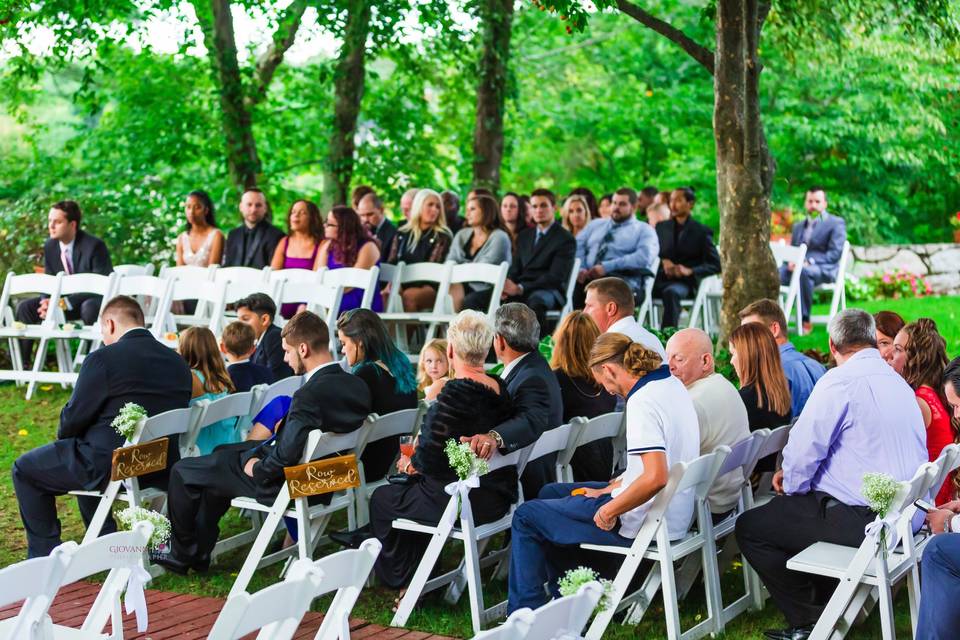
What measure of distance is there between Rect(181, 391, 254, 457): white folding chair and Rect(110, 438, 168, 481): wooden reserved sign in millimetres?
272

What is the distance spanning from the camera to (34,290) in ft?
35.1

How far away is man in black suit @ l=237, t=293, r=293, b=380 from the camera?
8.12 meters

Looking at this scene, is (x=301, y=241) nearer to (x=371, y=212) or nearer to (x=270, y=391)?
(x=371, y=212)

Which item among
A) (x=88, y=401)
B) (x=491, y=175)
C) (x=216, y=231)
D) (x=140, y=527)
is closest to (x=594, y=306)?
(x=88, y=401)

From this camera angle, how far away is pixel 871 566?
4875mm

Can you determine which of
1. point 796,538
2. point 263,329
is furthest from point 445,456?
point 263,329

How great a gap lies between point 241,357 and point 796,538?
3.52 m

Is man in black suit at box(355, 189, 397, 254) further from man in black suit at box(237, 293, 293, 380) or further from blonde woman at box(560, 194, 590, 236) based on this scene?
man in black suit at box(237, 293, 293, 380)

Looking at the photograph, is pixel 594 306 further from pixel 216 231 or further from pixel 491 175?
pixel 491 175

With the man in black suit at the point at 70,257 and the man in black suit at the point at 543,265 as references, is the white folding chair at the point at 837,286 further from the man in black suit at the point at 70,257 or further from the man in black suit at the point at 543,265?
the man in black suit at the point at 70,257

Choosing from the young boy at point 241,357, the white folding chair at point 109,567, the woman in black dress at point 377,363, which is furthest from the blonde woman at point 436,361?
the white folding chair at point 109,567

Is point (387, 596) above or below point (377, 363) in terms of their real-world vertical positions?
below

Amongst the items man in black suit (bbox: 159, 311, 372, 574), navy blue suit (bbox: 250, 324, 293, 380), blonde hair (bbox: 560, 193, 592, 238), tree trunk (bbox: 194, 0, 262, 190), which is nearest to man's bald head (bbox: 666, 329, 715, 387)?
man in black suit (bbox: 159, 311, 372, 574)

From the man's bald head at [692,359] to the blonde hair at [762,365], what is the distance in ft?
0.74
